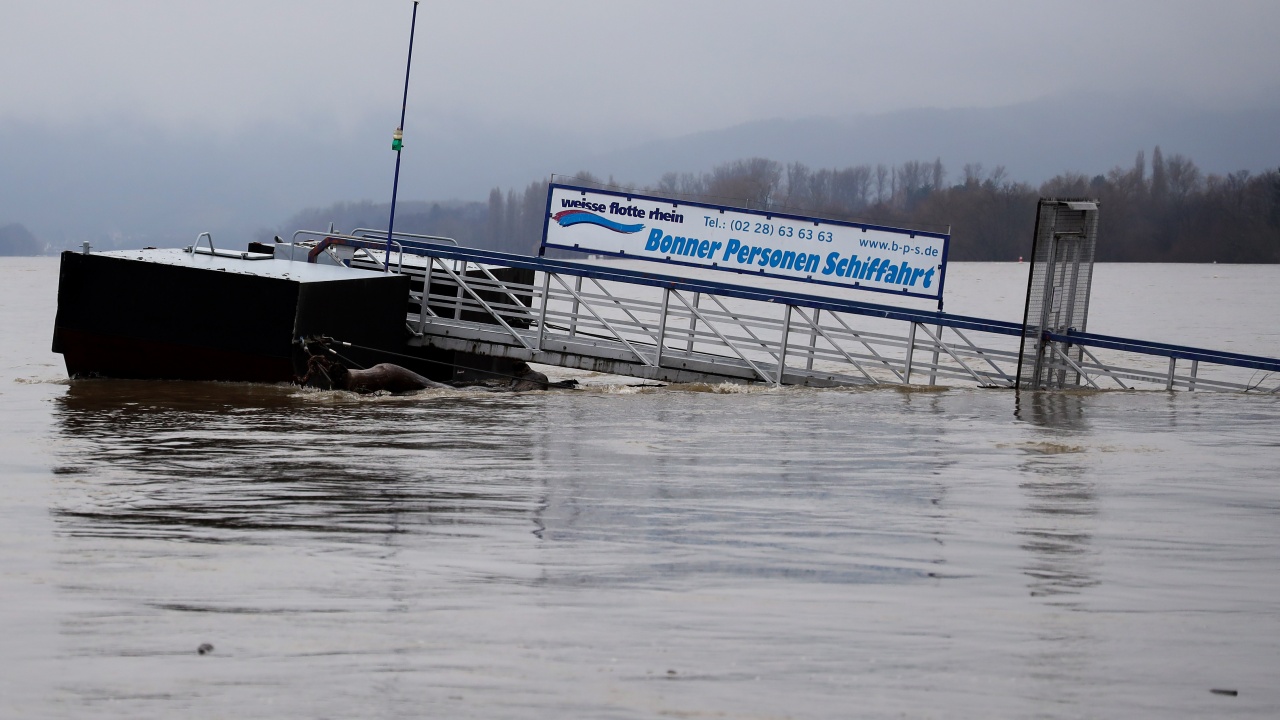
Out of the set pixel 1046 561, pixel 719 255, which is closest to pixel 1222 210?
pixel 719 255

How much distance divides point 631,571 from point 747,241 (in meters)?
16.0

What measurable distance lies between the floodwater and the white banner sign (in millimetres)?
8377

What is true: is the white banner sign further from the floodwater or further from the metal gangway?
the floodwater

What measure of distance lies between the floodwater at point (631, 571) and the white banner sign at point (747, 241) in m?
8.38

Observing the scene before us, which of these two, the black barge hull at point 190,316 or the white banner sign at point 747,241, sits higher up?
the white banner sign at point 747,241

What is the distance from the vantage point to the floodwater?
16.4 ft

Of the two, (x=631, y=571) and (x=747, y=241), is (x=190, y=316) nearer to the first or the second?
(x=747, y=241)

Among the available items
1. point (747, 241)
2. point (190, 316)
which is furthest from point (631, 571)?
point (747, 241)

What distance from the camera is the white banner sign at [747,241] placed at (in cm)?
2219

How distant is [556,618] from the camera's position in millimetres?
5926

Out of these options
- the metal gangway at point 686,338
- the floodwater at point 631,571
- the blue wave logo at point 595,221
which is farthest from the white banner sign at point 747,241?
the floodwater at point 631,571

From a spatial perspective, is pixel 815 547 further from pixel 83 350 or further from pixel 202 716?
pixel 83 350

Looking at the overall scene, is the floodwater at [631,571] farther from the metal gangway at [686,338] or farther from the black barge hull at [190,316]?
the metal gangway at [686,338]

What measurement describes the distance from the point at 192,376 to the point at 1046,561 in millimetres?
14549
